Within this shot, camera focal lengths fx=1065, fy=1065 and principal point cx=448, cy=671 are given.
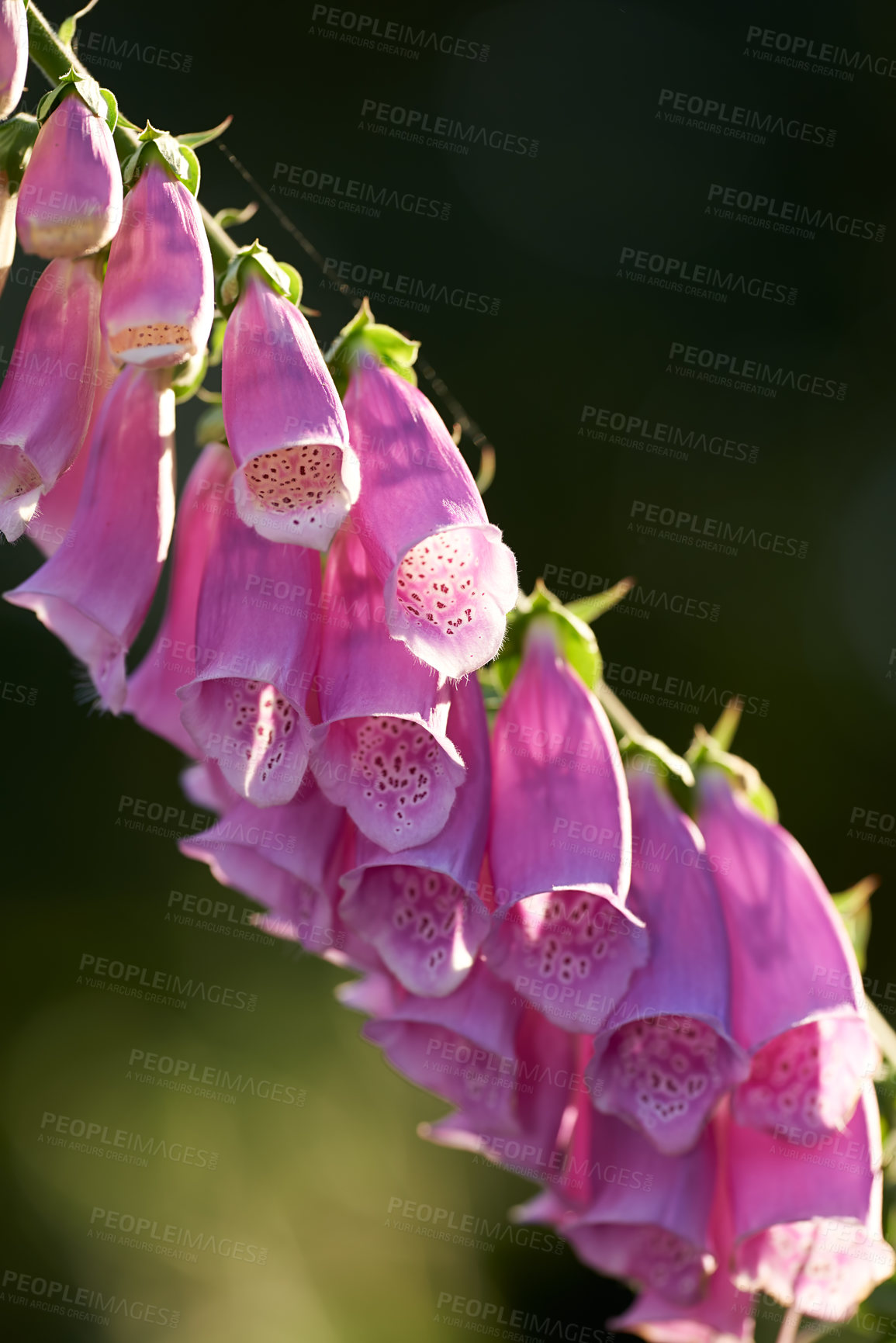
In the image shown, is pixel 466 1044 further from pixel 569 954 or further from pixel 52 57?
pixel 52 57

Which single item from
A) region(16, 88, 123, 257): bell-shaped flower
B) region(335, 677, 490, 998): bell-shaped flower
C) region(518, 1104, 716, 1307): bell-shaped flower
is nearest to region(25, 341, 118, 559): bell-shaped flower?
region(16, 88, 123, 257): bell-shaped flower

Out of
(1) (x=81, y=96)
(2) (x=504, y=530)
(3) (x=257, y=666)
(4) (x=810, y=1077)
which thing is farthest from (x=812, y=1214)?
(2) (x=504, y=530)

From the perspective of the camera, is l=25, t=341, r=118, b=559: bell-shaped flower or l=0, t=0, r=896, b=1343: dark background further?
l=0, t=0, r=896, b=1343: dark background

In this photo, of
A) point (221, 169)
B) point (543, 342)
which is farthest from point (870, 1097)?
point (221, 169)

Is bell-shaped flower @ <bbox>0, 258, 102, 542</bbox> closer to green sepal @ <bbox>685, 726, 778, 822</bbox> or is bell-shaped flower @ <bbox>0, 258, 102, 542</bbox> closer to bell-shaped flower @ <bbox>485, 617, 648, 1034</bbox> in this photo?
bell-shaped flower @ <bbox>485, 617, 648, 1034</bbox>

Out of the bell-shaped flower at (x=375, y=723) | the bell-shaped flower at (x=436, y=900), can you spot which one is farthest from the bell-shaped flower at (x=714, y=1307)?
the bell-shaped flower at (x=375, y=723)

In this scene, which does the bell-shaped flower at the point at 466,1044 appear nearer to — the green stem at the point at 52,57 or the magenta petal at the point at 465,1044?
the magenta petal at the point at 465,1044

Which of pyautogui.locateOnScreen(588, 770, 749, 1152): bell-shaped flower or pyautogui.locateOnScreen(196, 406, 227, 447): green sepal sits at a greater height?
pyautogui.locateOnScreen(196, 406, 227, 447): green sepal

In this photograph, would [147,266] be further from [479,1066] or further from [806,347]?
[806,347]
